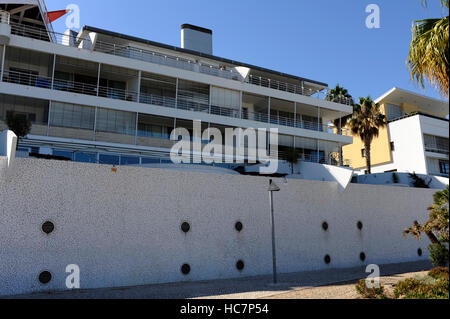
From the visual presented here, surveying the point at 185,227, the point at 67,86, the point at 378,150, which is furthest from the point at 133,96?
the point at 378,150

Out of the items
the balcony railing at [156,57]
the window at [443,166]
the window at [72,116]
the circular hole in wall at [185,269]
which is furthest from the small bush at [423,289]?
the window at [443,166]

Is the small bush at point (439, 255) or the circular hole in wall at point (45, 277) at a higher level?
the small bush at point (439, 255)

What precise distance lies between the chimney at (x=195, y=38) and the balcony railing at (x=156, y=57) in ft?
12.9

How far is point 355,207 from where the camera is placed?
16703 millimetres

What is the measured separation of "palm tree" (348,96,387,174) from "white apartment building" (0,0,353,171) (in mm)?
5186

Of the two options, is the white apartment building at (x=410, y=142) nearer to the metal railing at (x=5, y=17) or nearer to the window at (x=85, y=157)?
the window at (x=85, y=157)

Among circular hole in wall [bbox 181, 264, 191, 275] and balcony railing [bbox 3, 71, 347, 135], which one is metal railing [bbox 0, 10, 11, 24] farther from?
circular hole in wall [bbox 181, 264, 191, 275]

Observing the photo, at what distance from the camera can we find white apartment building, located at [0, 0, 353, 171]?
1977 cm

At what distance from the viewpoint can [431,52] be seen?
762 cm

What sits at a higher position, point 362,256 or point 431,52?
point 431,52

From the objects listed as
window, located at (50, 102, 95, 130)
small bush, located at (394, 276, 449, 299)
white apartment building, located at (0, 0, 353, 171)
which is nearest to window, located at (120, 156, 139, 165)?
white apartment building, located at (0, 0, 353, 171)

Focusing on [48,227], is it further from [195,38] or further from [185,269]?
[195,38]

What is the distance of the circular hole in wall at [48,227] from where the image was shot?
10.3 meters

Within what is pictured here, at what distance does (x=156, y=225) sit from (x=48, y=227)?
3.16 meters
